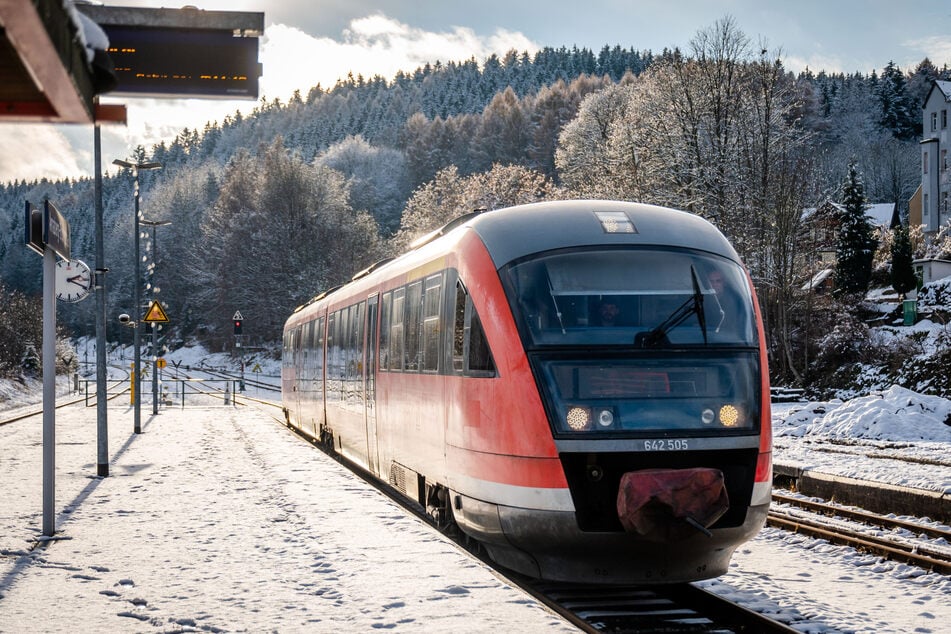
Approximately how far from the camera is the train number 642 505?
7793 millimetres

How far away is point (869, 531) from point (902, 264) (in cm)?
4153

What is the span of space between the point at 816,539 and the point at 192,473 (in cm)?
936

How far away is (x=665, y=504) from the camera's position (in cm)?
759

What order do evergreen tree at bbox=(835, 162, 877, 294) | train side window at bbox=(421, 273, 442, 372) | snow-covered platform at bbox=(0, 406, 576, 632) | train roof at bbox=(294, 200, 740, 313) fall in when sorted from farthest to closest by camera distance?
evergreen tree at bbox=(835, 162, 877, 294) < train side window at bbox=(421, 273, 442, 372) < train roof at bbox=(294, 200, 740, 313) < snow-covered platform at bbox=(0, 406, 576, 632)

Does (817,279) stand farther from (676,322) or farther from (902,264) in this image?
(676,322)

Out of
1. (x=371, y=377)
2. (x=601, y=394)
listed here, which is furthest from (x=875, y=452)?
(x=601, y=394)

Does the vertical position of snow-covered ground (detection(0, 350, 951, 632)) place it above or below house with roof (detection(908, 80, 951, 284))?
below

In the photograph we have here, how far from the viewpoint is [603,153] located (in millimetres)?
53219

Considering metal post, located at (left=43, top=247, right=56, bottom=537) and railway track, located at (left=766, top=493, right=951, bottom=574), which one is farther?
metal post, located at (left=43, top=247, right=56, bottom=537)

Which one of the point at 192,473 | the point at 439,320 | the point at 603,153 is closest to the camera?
the point at 439,320

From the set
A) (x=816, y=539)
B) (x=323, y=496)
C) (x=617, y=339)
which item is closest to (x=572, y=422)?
(x=617, y=339)

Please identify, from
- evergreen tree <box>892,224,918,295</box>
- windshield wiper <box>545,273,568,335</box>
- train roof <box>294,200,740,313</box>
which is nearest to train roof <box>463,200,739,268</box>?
train roof <box>294,200,740,313</box>

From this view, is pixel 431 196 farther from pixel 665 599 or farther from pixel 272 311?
pixel 665 599

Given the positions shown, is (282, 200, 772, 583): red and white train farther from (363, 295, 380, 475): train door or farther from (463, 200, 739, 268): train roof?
(363, 295, 380, 475): train door
